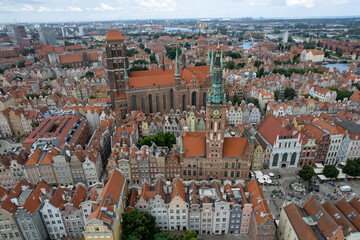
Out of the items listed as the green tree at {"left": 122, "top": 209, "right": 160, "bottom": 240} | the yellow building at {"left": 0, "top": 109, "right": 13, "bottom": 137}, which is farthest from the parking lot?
the yellow building at {"left": 0, "top": 109, "right": 13, "bottom": 137}

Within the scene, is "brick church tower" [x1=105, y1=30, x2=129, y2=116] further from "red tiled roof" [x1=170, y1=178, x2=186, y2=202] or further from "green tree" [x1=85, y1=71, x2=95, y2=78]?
"green tree" [x1=85, y1=71, x2=95, y2=78]

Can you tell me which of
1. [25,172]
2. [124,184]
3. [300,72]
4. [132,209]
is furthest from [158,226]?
[300,72]

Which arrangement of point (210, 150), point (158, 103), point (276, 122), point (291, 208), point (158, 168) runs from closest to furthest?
point (291, 208)
point (210, 150)
point (158, 168)
point (276, 122)
point (158, 103)

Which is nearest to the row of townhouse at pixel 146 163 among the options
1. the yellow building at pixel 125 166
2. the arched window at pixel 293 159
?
the yellow building at pixel 125 166

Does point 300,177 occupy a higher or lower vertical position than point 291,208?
lower

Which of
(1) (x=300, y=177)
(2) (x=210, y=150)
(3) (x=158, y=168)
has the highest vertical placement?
(2) (x=210, y=150)

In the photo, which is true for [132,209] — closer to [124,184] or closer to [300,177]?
[124,184]

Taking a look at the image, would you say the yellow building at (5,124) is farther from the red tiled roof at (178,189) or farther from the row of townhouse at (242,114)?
the row of townhouse at (242,114)

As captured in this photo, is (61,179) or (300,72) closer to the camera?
(61,179)

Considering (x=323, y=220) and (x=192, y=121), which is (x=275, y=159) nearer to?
(x=323, y=220)
